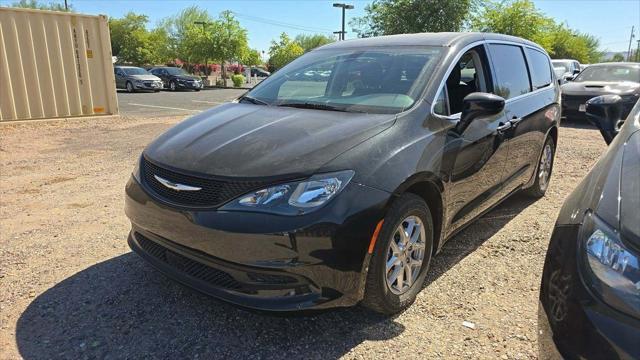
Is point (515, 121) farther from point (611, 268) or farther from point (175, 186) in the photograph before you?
point (175, 186)

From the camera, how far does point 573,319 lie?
1534mm

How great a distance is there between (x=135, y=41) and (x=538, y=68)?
58.2m

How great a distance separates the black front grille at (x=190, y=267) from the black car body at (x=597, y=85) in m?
10.6

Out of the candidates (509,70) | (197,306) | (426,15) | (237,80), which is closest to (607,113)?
(509,70)

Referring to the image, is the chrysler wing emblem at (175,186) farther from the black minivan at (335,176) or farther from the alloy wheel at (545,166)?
the alloy wheel at (545,166)

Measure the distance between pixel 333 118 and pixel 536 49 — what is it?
10.4 ft

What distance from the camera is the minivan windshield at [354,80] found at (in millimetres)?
3076

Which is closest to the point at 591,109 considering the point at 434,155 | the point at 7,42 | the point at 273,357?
the point at 434,155

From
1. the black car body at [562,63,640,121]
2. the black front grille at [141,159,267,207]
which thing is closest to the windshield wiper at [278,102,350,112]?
the black front grille at [141,159,267,207]

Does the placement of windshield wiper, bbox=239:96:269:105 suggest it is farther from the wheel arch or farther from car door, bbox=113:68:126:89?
car door, bbox=113:68:126:89

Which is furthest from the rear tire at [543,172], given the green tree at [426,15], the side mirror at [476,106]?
the green tree at [426,15]

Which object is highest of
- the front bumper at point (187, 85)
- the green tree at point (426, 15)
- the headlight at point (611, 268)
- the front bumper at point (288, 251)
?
the green tree at point (426, 15)

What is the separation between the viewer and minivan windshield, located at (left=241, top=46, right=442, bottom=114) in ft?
10.1

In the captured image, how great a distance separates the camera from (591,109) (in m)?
3.16
